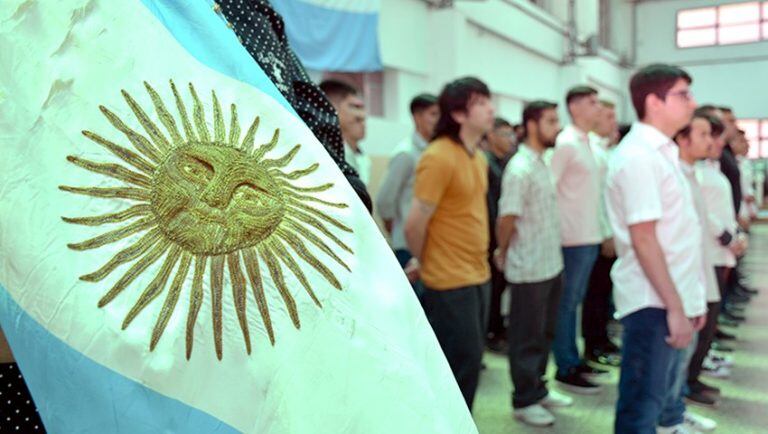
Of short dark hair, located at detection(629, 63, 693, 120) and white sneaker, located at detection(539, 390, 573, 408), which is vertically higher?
short dark hair, located at detection(629, 63, 693, 120)

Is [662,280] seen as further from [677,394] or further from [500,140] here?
[500,140]

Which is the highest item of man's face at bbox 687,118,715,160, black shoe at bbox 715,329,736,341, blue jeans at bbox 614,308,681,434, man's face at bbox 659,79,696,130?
man's face at bbox 659,79,696,130

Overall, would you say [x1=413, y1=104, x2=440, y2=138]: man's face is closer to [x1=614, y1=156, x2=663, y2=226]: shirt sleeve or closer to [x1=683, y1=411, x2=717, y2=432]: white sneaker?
[x1=614, y1=156, x2=663, y2=226]: shirt sleeve

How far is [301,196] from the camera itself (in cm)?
69

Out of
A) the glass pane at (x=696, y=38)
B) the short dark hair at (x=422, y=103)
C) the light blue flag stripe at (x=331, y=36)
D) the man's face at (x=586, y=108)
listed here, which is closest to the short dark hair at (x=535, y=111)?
the man's face at (x=586, y=108)

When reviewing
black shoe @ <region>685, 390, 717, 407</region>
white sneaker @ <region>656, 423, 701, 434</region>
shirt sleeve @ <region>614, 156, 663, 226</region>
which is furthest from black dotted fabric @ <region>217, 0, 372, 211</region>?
black shoe @ <region>685, 390, 717, 407</region>

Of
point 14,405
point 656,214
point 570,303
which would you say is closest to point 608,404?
point 570,303

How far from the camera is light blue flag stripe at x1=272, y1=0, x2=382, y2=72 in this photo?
4.23 m

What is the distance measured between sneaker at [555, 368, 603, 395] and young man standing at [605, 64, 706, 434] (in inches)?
41.8

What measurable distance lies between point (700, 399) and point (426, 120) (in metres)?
1.78

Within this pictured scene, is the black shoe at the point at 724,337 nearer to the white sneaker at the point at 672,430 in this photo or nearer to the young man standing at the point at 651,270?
the white sneaker at the point at 672,430

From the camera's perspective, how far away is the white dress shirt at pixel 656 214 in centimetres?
196

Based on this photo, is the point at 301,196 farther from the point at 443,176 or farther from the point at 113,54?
the point at 443,176

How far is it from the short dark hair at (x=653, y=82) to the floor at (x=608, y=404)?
1.28 metres
